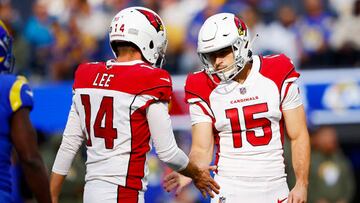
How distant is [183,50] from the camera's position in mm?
12680

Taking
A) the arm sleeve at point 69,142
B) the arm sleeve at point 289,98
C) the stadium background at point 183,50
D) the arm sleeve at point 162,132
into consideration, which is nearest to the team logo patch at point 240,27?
the arm sleeve at point 289,98

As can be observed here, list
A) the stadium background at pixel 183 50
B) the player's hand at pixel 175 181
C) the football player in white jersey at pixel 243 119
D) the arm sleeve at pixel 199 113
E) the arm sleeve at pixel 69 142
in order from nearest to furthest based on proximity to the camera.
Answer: the arm sleeve at pixel 69 142 → the player's hand at pixel 175 181 → the football player in white jersey at pixel 243 119 → the arm sleeve at pixel 199 113 → the stadium background at pixel 183 50

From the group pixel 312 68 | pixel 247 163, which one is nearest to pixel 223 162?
pixel 247 163

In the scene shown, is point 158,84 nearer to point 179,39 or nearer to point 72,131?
point 72,131

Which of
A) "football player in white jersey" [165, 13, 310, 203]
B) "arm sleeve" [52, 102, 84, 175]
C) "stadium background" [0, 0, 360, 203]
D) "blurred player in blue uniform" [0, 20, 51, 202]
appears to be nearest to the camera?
"blurred player in blue uniform" [0, 20, 51, 202]

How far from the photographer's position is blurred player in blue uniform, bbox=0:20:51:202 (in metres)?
5.45

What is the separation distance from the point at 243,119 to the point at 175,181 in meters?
0.61

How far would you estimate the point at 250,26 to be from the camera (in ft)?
40.7

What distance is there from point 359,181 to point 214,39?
710cm

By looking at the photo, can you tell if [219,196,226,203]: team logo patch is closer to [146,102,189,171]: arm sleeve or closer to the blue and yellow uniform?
[146,102,189,171]: arm sleeve

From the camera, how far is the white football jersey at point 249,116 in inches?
251

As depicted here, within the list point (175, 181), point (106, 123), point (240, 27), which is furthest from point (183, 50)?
point (106, 123)

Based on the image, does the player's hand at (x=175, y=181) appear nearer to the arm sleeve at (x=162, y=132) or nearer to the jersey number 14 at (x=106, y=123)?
the arm sleeve at (x=162, y=132)

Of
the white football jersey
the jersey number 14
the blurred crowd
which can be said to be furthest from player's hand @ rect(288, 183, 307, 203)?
the blurred crowd
